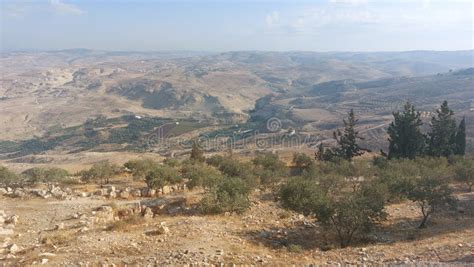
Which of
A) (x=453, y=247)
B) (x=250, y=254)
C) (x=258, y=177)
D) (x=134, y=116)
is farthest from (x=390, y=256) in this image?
(x=134, y=116)

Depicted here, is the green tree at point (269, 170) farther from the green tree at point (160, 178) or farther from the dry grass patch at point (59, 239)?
the dry grass patch at point (59, 239)

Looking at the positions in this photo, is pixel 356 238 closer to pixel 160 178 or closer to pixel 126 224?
pixel 126 224

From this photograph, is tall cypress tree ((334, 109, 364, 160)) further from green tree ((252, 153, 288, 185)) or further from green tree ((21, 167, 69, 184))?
green tree ((21, 167, 69, 184))

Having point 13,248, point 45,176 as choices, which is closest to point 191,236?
point 13,248

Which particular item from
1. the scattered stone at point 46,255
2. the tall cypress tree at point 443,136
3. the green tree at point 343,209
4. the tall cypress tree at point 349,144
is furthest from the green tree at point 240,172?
the tall cypress tree at point 443,136

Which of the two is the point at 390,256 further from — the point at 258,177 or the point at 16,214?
the point at 16,214
